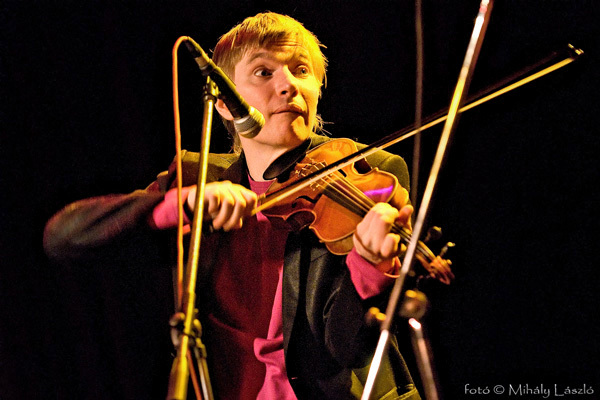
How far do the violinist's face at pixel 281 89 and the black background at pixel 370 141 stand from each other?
329 millimetres

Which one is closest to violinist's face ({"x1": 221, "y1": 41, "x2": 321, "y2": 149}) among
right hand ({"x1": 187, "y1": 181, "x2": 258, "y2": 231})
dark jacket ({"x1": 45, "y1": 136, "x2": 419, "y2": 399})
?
dark jacket ({"x1": 45, "y1": 136, "x2": 419, "y2": 399})

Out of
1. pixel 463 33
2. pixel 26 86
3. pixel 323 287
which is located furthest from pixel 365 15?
pixel 26 86

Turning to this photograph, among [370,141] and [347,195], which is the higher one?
[370,141]

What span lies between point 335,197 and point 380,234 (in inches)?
8.2

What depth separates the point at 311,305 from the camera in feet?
4.31

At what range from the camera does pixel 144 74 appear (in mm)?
1886

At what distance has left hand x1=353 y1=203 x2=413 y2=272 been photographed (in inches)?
43.3

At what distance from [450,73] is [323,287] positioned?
87 cm

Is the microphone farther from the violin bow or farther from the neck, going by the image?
the neck

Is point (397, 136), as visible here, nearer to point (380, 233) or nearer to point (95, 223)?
point (380, 233)

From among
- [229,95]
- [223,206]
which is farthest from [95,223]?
[229,95]

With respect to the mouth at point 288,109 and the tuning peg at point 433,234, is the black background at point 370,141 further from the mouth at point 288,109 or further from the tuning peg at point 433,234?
the tuning peg at point 433,234

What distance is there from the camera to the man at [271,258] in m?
1.18

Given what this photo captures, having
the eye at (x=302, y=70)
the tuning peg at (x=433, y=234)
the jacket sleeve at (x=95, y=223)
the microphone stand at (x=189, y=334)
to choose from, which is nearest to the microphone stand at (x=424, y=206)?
the tuning peg at (x=433, y=234)
